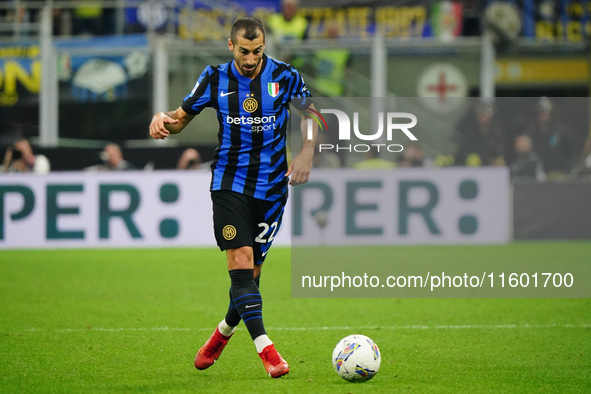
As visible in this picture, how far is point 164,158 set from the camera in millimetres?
15750

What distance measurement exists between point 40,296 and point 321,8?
10.3 metres

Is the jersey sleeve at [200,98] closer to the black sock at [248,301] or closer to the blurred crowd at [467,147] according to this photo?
the black sock at [248,301]

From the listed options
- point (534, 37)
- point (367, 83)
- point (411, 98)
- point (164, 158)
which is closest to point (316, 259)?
point (164, 158)

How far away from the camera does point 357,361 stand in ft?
17.5

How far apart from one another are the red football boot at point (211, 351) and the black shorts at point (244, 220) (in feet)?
1.70

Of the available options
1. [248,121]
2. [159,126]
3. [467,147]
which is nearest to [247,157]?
[248,121]

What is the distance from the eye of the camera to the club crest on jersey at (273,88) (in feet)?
18.2

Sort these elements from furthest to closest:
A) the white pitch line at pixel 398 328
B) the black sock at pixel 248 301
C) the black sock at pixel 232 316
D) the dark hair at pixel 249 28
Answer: the white pitch line at pixel 398 328 → the black sock at pixel 232 316 → the black sock at pixel 248 301 → the dark hair at pixel 249 28

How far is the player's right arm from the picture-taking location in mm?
5430

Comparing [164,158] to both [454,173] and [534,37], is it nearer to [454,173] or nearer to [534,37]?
[454,173]

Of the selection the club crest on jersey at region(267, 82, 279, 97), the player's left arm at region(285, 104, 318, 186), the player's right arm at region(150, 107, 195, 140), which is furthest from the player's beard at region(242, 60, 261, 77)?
the player's left arm at region(285, 104, 318, 186)

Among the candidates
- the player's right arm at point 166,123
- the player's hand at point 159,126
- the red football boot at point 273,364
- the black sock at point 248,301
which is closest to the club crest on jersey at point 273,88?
the player's right arm at point 166,123

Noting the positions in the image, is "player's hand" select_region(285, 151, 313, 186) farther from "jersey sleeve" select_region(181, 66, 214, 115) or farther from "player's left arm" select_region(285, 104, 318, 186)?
"jersey sleeve" select_region(181, 66, 214, 115)

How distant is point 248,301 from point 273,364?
390 millimetres
